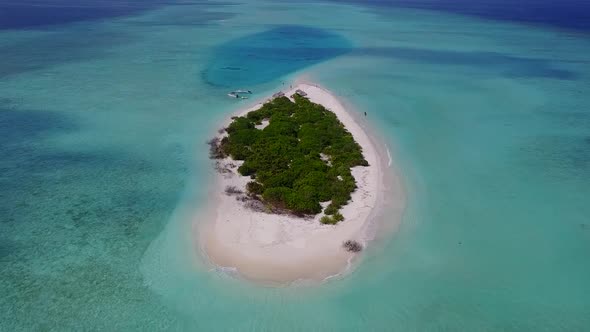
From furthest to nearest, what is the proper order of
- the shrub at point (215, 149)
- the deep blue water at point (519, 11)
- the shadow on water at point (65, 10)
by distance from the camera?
the deep blue water at point (519, 11), the shadow on water at point (65, 10), the shrub at point (215, 149)

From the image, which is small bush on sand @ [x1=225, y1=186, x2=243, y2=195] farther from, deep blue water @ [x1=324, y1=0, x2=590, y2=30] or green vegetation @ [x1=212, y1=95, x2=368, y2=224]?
deep blue water @ [x1=324, y1=0, x2=590, y2=30]

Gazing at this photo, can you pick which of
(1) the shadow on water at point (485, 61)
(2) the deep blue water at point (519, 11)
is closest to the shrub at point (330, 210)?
(1) the shadow on water at point (485, 61)

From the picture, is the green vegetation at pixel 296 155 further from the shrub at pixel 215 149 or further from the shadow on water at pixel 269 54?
the shadow on water at pixel 269 54

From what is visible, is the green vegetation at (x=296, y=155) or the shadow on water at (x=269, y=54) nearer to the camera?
the green vegetation at (x=296, y=155)

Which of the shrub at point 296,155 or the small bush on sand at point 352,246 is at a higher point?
the shrub at point 296,155

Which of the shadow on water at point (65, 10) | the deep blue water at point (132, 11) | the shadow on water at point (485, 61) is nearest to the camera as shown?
the shadow on water at point (485, 61)

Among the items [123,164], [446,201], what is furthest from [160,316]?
[446,201]

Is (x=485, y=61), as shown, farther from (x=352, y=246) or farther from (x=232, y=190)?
(x=352, y=246)

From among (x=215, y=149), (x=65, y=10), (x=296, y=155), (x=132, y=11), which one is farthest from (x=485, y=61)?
(x=65, y=10)

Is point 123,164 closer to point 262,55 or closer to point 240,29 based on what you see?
point 262,55
